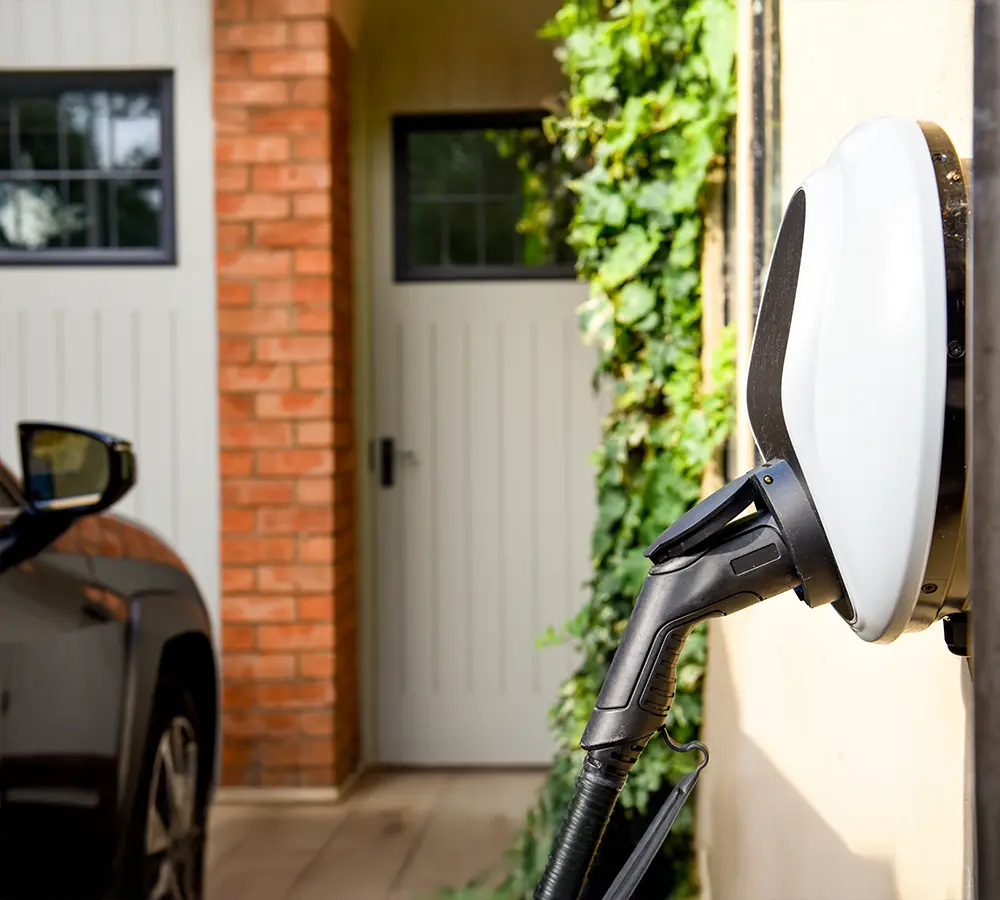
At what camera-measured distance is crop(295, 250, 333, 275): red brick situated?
3963mm

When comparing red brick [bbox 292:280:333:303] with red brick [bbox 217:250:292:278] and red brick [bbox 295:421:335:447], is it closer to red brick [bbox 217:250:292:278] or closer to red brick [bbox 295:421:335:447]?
red brick [bbox 217:250:292:278]

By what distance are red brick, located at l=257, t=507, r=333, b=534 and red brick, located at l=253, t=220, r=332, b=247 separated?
0.92 meters

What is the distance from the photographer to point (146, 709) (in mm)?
2137

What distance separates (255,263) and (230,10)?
86cm

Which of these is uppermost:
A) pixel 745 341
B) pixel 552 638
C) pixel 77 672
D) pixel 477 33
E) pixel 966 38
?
pixel 477 33

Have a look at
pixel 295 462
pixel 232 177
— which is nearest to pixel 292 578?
pixel 295 462

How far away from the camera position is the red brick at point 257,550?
4012 millimetres

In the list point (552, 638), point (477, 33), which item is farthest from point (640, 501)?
point (477, 33)

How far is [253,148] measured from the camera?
156 inches

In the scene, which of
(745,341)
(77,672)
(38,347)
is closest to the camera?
(77,672)

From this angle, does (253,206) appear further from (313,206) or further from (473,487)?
(473,487)

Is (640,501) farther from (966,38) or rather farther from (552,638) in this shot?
(966,38)

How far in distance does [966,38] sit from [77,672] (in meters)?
1.66

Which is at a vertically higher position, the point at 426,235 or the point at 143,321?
the point at 426,235
